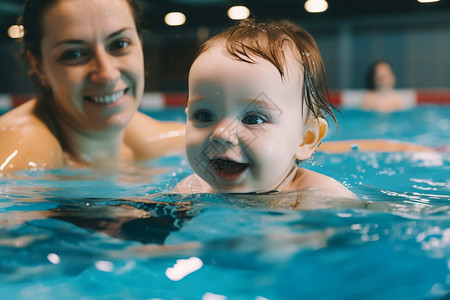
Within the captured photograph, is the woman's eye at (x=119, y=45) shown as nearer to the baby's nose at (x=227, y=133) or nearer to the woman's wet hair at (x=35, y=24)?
the woman's wet hair at (x=35, y=24)

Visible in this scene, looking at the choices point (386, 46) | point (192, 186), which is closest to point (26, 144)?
point (192, 186)

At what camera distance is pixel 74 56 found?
7.84ft

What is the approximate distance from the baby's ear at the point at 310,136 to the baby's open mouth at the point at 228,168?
23 cm

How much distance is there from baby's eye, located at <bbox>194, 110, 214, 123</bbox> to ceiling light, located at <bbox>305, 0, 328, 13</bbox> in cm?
1076

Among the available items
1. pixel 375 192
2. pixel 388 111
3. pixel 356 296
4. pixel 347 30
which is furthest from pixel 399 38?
pixel 356 296

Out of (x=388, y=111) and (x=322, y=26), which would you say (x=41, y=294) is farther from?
(x=322, y=26)

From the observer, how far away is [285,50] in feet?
5.20

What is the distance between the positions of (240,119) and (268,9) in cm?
1049

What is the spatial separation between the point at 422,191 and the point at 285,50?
2.66 ft

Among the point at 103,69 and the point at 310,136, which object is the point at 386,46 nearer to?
the point at 103,69

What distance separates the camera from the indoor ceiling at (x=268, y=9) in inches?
446

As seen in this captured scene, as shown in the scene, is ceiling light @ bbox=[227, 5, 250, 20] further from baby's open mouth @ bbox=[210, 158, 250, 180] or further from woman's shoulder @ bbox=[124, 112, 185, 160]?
baby's open mouth @ bbox=[210, 158, 250, 180]

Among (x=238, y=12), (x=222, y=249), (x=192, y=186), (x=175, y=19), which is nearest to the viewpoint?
(x=222, y=249)

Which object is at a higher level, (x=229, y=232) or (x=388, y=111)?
(x=388, y=111)
